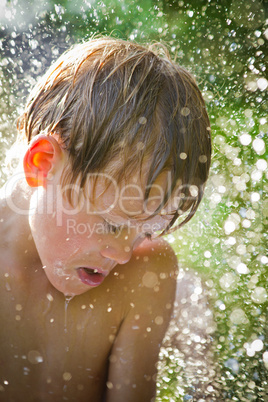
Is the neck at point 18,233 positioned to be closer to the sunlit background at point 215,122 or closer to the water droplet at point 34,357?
the water droplet at point 34,357

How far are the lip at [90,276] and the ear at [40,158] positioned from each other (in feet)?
0.71

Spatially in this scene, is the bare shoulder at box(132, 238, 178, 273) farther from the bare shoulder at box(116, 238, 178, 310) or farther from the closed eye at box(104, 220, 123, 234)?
the closed eye at box(104, 220, 123, 234)

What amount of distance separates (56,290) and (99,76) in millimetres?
529

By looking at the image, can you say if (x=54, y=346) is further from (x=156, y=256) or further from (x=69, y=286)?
(x=156, y=256)

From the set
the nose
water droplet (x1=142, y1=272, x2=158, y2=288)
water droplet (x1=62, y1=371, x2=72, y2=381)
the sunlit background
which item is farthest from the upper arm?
the sunlit background

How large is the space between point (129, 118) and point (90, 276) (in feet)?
1.20

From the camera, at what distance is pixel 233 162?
196 centimetres

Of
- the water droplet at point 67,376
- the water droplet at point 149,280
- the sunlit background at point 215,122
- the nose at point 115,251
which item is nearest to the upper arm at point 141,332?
the water droplet at point 149,280

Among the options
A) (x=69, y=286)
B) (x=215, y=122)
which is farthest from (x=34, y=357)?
→ (x=215, y=122)

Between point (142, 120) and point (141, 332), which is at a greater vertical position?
point (142, 120)

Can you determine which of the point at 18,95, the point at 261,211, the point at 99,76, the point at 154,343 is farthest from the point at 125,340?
the point at 18,95

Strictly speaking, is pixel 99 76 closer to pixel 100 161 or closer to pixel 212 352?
pixel 100 161

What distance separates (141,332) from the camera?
1153 mm

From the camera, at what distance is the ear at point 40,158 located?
3.24 ft
